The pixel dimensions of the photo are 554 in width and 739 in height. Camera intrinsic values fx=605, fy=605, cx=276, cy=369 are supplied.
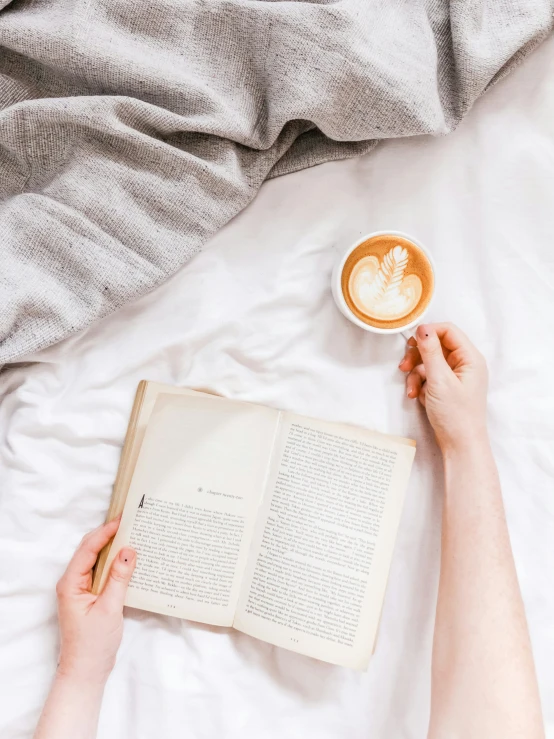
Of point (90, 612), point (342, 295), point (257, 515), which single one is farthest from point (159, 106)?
point (90, 612)

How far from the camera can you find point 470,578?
0.83 meters

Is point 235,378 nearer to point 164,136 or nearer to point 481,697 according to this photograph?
point 164,136

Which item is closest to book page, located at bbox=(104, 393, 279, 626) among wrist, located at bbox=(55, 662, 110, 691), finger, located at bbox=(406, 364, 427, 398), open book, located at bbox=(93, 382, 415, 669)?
open book, located at bbox=(93, 382, 415, 669)

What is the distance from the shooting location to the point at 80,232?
83 centimetres

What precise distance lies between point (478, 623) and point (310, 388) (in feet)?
1.30

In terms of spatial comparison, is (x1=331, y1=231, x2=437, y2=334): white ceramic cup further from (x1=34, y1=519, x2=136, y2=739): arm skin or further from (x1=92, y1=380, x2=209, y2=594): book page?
(x1=34, y1=519, x2=136, y2=739): arm skin

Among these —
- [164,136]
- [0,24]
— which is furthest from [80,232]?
[0,24]

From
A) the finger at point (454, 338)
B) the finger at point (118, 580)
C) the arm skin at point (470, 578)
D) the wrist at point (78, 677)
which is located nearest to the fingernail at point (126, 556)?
the finger at point (118, 580)

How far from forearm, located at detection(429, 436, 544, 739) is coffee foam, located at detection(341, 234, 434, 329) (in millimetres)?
223

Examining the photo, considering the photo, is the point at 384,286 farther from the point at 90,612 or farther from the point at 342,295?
the point at 90,612

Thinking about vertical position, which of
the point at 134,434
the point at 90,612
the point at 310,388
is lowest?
the point at 90,612

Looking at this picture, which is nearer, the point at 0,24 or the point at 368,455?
the point at 0,24

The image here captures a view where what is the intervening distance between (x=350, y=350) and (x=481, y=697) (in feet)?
1.63

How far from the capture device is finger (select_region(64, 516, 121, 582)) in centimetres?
86
